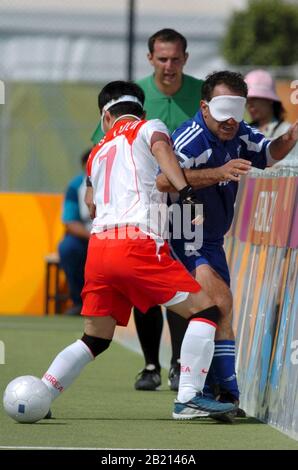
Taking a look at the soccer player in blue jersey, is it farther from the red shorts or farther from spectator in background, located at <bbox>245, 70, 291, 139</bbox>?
spectator in background, located at <bbox>245, 70, 291, 139</bbox>

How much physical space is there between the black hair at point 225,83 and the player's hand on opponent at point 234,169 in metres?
0.68

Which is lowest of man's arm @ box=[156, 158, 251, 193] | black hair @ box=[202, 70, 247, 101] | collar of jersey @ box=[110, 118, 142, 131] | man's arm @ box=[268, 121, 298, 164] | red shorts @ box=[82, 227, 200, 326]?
red shorts @ box=[82, 227, 200, 326]

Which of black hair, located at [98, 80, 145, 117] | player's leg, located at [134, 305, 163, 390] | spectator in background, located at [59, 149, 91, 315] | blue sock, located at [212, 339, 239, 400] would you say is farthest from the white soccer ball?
spectator in background, located at [59, 149, 91, 315]

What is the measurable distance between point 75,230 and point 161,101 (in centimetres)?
672

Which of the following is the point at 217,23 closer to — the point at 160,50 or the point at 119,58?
the point at 119,58

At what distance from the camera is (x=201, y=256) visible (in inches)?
327

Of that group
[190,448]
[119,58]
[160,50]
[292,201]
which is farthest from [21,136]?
[190,448]

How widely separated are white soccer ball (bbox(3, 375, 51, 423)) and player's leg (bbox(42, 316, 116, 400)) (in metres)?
0.08

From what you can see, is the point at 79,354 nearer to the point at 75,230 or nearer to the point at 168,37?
the point at 168,37

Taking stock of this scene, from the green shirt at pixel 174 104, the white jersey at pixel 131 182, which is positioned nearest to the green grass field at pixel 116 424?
the white jersey at pixel 131 182

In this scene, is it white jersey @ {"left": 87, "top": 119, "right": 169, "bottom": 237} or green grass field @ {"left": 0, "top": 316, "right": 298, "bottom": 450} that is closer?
green grass field @ {"left": 0, "top": 316, "right": 298, "bottom": 450}

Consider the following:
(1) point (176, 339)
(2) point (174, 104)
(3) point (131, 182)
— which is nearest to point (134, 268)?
(3) point (131, 182)

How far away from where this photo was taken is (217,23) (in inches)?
1276

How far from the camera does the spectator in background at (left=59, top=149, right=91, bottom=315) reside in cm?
1677
